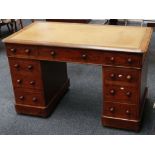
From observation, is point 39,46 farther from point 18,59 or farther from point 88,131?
point 88,131

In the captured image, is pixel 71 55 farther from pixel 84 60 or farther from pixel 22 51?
pixel 22 51

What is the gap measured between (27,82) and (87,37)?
0.63 meters

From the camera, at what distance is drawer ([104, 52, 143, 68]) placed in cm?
165

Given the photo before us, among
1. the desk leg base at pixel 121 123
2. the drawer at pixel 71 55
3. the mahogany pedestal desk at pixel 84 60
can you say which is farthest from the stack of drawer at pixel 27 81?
the desk leg base at pixel 121 123

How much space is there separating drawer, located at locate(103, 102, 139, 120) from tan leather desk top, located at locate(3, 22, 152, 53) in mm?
462

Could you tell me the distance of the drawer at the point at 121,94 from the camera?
1796 millimetres

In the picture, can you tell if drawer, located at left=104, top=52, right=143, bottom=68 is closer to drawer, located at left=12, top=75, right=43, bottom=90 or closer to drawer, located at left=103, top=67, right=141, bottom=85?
drawer, located at left=103, top=67, right=141, bottom=85

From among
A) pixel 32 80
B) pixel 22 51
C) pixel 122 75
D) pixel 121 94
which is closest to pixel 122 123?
pixel 121 94

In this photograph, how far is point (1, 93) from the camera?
104 inches

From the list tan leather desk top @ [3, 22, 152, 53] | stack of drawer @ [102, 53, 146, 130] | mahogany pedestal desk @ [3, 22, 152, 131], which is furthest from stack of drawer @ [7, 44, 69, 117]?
stack of drawer @ [102, 53, 146, 130]

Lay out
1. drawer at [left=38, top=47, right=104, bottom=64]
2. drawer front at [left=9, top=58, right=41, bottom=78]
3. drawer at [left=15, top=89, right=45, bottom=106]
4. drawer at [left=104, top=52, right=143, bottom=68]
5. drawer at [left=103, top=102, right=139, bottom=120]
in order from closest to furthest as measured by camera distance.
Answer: drawer at [left=104, top=52, right=143, bottom=68]
drawer at [left=38, top=47, right=104, bottom=64]
drawer at [left=103, top=102, right=139, bottom=120]
drawer front at [left=9, top=58, right=41, bottom=78]
drawer at [left=15, top=89, right=45, bottom=106]
